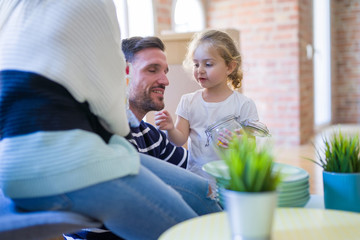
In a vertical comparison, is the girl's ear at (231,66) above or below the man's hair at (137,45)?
below

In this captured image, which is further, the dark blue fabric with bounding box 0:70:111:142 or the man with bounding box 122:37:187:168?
the man with bounding box 122:37:187:168

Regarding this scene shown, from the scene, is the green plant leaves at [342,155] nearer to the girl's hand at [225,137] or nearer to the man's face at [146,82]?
the girl's hand at [225,137]

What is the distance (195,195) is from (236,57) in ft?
2.91

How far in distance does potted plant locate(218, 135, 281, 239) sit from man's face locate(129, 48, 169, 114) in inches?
42.1

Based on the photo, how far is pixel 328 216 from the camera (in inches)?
37.9

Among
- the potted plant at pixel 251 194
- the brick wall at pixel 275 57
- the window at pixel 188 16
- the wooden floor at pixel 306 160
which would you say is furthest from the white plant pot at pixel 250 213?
the brick wall at pixel 275 57

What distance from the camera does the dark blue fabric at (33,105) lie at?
0.97 m

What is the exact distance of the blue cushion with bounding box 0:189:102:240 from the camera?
919 mm

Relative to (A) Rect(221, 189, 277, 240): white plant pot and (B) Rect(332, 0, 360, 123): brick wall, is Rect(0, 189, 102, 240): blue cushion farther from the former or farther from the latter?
(B) Rect(332, 0, 360, 123): brick wall

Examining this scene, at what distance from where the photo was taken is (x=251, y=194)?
0.70 meters

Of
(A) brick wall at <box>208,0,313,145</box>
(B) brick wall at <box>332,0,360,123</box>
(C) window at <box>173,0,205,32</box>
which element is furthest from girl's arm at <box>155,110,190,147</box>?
(B) brick wall at <box>332,0,360,123</box>

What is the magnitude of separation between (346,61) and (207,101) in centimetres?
584

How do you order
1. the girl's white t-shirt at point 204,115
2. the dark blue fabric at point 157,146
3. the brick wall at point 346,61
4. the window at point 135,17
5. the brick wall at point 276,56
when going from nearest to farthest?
the dark blue fabric at point 157,146
the girl's white t-shirt at point 204,115
the window at point 135,17
the brick wall at point 276,56
the brick wall at point 346,61

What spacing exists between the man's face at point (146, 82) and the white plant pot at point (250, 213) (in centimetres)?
109
